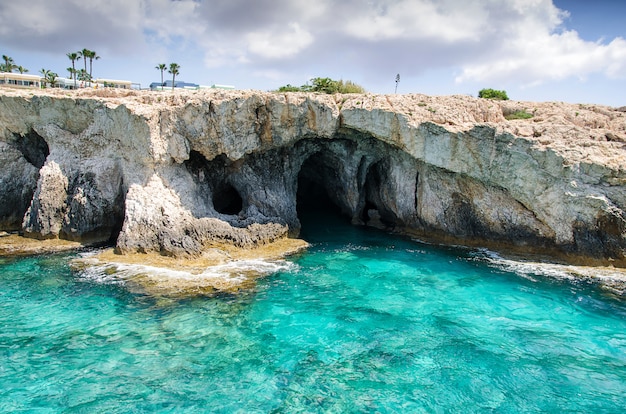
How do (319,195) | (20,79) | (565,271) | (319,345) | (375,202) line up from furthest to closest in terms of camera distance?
(20,79) → (319,195) → (375,202) → (565,271) → (319,345)

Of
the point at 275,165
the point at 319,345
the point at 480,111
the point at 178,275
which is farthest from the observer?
the point at 275,165

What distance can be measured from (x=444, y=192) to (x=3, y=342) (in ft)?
67.9

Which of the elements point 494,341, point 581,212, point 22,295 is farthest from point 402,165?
point 22,295

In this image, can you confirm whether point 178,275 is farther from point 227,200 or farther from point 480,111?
point 480,111

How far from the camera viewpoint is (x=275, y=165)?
81.9 feet

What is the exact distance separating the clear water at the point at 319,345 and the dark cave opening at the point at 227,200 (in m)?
9.21

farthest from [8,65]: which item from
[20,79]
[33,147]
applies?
[33,147]

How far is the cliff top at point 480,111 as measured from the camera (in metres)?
18.8

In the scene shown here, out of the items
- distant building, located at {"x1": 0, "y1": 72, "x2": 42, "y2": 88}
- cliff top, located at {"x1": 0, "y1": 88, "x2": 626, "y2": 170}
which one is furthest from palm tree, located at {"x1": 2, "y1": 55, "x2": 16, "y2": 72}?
cliff top, located at {"x1": 0, "y1": 88, "x2": 626, "y2": 170}

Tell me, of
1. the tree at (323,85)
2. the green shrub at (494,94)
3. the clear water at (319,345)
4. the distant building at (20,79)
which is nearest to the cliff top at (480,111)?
the green shrub at (494,94)

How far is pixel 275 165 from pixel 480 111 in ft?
39.9

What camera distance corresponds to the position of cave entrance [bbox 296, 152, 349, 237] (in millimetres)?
28250

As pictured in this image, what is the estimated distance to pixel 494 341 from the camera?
13.3 meters

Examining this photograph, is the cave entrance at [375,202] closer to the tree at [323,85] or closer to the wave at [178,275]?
the tree at [323,85]
